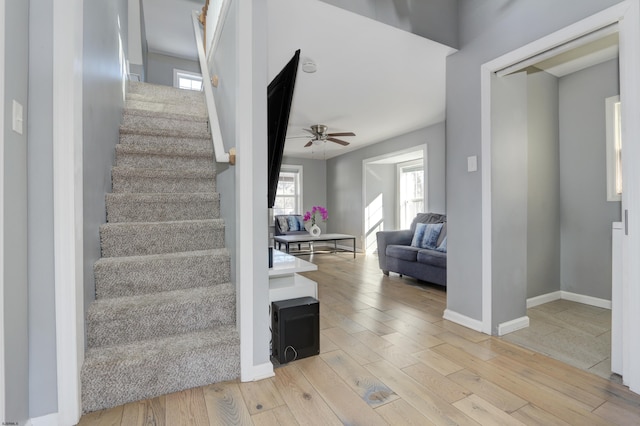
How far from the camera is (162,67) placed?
5.20 metres

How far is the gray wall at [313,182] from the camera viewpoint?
7.87m

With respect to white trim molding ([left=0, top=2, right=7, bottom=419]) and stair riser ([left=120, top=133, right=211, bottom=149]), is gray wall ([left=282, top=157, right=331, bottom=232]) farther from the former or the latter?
white trim molding ([left=0, top=2, right=7, bottom=419])

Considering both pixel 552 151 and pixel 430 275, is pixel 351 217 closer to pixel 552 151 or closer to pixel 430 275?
pixel 430 275

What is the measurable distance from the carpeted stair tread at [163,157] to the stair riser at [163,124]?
284 mm

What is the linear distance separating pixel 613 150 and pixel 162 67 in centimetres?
622

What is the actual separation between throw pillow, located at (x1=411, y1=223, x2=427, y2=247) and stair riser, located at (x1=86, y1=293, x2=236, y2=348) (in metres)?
3.00

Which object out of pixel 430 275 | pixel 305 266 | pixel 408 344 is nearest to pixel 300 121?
pixel 430 275

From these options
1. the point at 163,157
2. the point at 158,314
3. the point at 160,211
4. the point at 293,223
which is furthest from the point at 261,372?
the point at 293,223

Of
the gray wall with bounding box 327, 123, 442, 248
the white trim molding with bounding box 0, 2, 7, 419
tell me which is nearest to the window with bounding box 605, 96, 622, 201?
the gray wall with bounding box 327, 123, 442, 248

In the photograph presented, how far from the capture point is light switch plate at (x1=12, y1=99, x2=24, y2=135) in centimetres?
113

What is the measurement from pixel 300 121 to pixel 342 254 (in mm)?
2984

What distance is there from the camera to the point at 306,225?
7773 mm

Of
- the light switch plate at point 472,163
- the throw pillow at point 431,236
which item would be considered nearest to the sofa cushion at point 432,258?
the throw pillow at point 431,236

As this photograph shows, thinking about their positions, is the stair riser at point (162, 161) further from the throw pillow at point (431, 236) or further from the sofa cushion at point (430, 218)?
the sofa cushion at point (430, 218)
